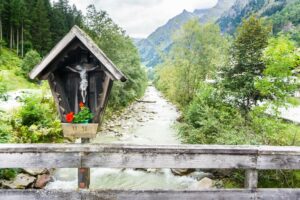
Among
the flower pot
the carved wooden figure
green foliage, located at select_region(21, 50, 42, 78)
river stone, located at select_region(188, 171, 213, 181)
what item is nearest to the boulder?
river stone, located at select_region(188, 171, 213, 181)

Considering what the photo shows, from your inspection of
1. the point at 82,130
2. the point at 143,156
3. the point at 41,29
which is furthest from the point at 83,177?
the point at 41,29

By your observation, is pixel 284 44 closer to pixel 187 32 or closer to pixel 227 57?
pixel 227 57

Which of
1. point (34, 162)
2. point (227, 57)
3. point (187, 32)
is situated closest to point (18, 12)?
point (187, 32)

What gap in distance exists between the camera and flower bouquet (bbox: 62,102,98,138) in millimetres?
3590

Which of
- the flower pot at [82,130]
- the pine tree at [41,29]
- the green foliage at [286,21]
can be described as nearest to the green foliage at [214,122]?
the flower pot at [82,130]

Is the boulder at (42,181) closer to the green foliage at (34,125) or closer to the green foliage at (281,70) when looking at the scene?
the green foliage at (34,125)

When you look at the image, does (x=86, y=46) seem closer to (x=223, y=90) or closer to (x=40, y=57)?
(x=223, y=90)

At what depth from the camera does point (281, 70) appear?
731cm

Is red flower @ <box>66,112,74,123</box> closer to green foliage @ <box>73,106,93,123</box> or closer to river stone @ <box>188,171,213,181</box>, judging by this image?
green foliage @ <box>73,106,93,123</box>

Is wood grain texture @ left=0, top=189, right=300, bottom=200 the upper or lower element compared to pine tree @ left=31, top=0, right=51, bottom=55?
lower

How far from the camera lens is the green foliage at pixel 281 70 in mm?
7102

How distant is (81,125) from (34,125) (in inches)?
332

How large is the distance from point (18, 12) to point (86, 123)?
5097 cm

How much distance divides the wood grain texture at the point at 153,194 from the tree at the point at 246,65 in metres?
8.40
